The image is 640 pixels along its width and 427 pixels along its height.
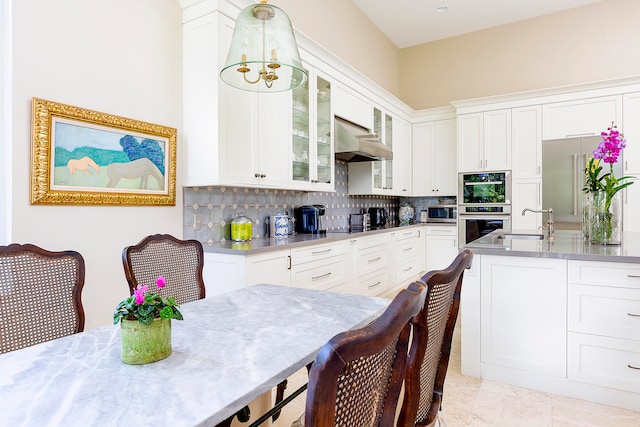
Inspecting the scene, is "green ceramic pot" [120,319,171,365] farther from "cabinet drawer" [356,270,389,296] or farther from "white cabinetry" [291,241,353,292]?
"cabinet drawer" [356,270,389,296]

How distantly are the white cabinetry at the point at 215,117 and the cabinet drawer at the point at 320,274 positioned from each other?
0.75 meters

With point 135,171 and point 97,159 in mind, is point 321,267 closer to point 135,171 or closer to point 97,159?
point 135,171

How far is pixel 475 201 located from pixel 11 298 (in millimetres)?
5070

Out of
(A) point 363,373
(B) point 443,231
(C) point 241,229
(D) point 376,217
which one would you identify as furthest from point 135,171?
(B) point 443,231

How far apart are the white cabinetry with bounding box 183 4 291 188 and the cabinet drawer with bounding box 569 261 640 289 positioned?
2.16 m

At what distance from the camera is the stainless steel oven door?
5020mm

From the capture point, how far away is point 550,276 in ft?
7.43

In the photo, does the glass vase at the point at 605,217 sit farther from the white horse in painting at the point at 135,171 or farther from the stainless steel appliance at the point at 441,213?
the stainless steel appliance at the point at 441,213

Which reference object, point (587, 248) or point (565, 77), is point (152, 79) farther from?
point (565, 77)

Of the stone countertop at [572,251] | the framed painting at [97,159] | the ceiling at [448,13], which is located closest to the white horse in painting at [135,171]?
the framed painting at [97,159]

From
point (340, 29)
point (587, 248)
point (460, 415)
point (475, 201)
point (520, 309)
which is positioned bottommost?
point (460, 415)

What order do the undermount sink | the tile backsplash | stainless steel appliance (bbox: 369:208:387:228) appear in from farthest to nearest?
stainless steel appliance (bbox: 369:208:387:228) → the undermount sink → the tile backsplash

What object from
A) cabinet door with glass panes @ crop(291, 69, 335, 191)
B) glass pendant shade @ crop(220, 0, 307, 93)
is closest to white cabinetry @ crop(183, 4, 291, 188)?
cabinet door with glass panes @ crop(291, 69, 335, 191)

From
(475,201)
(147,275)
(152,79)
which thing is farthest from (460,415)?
(475,201)
